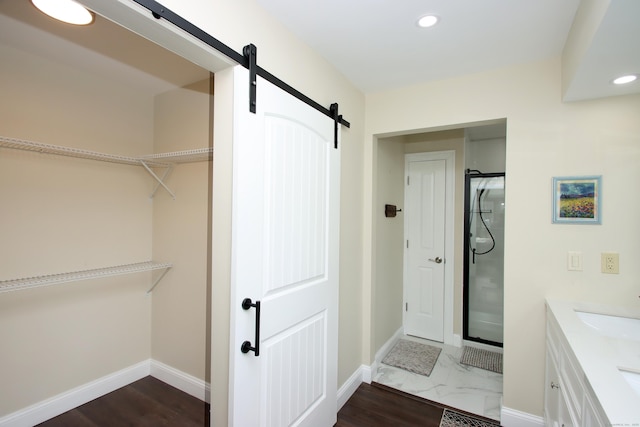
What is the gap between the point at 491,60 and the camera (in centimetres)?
204

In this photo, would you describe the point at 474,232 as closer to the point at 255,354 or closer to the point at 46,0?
the point at 255,354

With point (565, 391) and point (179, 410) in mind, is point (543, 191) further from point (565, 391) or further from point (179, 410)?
point (179, 410)

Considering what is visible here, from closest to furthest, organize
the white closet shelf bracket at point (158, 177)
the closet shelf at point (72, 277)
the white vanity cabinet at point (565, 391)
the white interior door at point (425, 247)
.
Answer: the white vanity cabinet at point (565, 391) → the closet shelf at point (72, 277) → the white closet shelf bracket at point (158, 177) → the white interior door at point (425, 247)

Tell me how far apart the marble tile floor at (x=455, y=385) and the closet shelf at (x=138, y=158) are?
2.51 metres

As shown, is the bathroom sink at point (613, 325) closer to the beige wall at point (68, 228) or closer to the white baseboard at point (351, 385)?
the white baseboard at point (351, 385)

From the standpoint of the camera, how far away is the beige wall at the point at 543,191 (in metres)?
1.81

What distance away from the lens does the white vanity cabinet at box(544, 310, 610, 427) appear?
0.99 metres

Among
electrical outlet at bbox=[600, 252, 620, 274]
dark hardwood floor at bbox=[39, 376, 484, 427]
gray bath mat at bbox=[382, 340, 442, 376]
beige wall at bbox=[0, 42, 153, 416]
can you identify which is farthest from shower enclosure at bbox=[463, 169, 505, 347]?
beige wall at bbox=[0, 42, 153, 416]

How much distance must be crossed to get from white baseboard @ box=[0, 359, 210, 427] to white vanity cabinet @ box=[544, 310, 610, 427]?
7.68ft

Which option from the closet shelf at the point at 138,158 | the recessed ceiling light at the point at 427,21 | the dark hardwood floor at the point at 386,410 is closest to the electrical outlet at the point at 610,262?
the dark hardwood floor at the point at 386,410

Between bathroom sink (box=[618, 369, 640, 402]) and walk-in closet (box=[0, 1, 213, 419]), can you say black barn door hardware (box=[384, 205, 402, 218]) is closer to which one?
walk-in closet (box=[0, 1, 213, 419])

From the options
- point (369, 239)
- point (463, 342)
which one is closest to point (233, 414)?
point (369, 239)

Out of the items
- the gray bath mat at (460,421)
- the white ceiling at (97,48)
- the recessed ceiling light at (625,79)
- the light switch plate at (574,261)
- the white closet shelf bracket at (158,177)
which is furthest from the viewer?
the white closet shelf bracket at (158,177)

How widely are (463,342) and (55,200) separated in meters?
4.14
